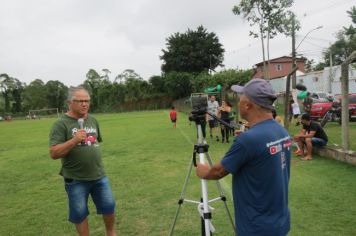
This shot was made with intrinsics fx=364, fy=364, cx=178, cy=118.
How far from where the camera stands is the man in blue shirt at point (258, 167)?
2355 millimetres

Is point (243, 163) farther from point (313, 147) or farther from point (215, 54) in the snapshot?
point (215, 54)

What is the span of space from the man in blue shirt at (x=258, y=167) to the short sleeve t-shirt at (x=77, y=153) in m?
1.83

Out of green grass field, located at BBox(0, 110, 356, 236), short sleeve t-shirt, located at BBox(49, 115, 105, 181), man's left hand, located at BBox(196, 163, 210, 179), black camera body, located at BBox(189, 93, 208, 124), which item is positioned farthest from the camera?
green grass field, located at BBox(0, 110, 356, 236)

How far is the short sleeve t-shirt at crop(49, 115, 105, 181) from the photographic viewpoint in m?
3.75

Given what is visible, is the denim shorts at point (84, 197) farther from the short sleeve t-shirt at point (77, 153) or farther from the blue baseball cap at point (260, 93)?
the blue baseball cap at point (260, 93)

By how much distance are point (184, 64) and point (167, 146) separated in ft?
171

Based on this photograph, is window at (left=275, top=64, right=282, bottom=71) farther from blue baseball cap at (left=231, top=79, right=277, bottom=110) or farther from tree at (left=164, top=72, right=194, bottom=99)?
blue baseball cap at (left=231, top=79, right=277, bottom=110)

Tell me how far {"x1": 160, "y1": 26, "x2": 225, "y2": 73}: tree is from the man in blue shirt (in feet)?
204

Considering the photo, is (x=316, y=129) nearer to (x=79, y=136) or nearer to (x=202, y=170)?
(x=79, y=136)

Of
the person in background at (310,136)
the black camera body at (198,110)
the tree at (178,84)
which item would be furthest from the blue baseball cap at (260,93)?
the tree at (178,84)

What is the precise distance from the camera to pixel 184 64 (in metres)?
64.2

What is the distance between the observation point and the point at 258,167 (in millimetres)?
2385

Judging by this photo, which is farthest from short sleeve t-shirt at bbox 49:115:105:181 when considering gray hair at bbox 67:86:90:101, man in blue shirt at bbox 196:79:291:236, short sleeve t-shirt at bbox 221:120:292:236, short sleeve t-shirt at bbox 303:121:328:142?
short sleeve t-shirt at bbox 303:121:328:142

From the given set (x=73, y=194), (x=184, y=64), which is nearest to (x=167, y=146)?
(x=73, y=194)
